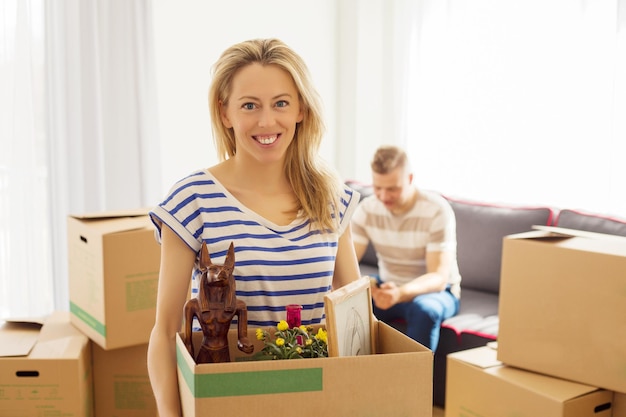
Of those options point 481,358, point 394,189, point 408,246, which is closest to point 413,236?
point 408,246

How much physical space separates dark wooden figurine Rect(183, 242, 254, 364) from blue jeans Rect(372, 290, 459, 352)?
77.6 inches

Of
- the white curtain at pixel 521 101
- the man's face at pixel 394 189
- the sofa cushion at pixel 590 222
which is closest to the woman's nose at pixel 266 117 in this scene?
the man's face at pixel 394 189

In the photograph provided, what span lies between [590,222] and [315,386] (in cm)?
243

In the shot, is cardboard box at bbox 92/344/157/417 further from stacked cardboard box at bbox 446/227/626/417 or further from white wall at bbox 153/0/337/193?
white wall at bbox 153/0/337/193

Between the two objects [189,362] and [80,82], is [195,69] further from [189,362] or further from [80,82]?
[189,362]

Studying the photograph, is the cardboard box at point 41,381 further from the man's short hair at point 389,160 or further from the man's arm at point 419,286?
the man's short hair at point 389,160

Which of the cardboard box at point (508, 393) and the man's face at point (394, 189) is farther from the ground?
the man's face at point (394, 189)

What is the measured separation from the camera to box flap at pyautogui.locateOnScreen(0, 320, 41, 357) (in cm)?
219

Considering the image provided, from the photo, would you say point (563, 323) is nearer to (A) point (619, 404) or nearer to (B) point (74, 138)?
(A) point (619, 404)

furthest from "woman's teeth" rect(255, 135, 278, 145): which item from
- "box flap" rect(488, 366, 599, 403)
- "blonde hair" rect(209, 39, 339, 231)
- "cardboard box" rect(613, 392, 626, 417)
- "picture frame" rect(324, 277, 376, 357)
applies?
"cardboard box" rect(613, 392, 626, 417)

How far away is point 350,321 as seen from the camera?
96 centimetres

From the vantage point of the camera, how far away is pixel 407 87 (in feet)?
13.5

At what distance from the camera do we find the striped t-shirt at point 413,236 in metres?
3.10

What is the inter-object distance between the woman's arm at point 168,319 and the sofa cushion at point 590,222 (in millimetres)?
2184
